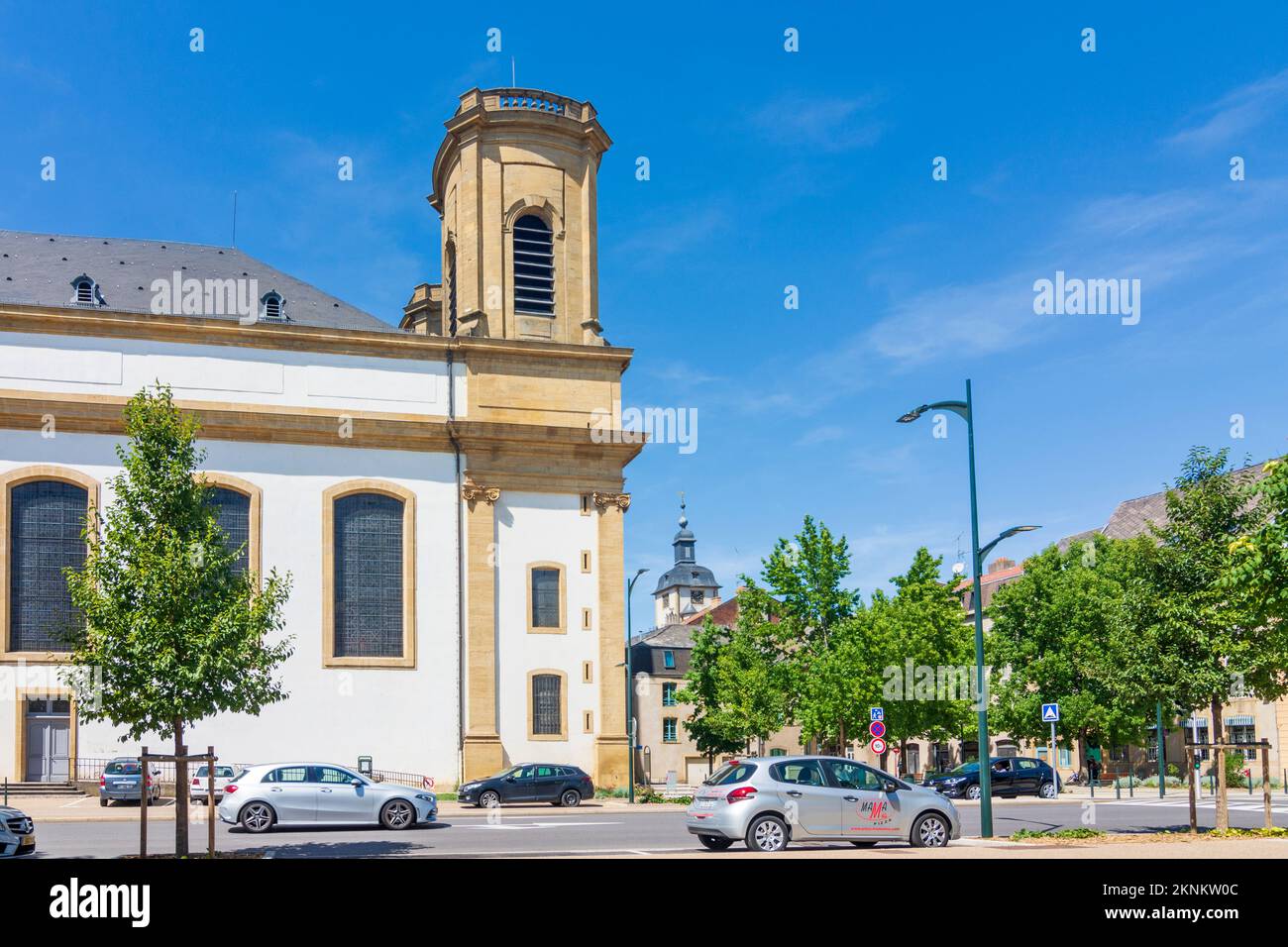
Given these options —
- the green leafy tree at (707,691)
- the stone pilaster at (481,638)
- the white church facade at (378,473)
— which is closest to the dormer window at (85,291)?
the white church facade at (378,473)

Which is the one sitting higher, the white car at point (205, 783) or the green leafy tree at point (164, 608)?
the green leafy tree at point (164, 608)

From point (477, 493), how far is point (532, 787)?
43.5ft

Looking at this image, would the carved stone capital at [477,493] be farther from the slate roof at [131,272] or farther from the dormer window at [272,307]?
the dormer window at [272,307]

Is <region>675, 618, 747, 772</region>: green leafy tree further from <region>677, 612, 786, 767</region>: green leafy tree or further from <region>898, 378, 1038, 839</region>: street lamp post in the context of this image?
<region>898, 378, 1038, 839</region>: street lamp post

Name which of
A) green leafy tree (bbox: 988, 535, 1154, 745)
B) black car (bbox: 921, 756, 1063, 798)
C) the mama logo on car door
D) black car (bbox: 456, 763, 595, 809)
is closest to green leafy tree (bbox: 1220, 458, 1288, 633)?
the mama logo on car door

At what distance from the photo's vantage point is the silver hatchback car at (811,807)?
1853cm

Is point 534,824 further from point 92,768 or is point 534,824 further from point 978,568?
point 92,768

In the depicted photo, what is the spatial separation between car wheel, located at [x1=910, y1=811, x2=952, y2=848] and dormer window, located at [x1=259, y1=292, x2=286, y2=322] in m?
37.4

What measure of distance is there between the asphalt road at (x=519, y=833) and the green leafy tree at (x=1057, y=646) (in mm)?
21056

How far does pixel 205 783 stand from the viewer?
35.4 meters

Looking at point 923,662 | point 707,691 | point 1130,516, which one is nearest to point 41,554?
point 707,691

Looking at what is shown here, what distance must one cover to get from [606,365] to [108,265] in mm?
19352

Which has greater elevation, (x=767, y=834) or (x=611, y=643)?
(x=611, y=643)
